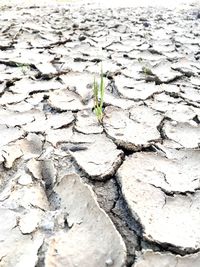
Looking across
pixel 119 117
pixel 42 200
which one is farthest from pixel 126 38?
pixel 42 200

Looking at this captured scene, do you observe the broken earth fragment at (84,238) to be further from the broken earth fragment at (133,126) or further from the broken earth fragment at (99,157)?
the broken earth fragment at (133,126)

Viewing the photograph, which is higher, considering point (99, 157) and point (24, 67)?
point (99, 157)

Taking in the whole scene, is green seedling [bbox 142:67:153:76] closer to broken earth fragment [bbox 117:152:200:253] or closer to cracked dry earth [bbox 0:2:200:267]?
cracked dry earth [bbox 0:2:200:267]

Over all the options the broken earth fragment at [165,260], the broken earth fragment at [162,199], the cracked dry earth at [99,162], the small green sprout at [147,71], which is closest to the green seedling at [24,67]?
the cracked dry earth at [99,162]

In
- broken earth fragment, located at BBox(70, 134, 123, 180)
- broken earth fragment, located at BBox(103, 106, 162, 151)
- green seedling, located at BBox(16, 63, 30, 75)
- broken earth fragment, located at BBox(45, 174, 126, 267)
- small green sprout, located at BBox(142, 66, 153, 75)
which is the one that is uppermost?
broken earth fragment, located at BBox(45, 174, 126, 267)

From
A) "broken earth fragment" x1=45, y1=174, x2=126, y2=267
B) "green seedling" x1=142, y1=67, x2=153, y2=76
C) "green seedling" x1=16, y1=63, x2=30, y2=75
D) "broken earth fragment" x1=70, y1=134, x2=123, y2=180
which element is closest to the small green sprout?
"green seedling" x1=142, y1=67, x2=153, y2=76

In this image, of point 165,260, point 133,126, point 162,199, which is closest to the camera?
point 165,260

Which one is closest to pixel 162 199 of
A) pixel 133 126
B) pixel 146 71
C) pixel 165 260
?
pixel 165 260

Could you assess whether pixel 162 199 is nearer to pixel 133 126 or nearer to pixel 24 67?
pixel 133 126
